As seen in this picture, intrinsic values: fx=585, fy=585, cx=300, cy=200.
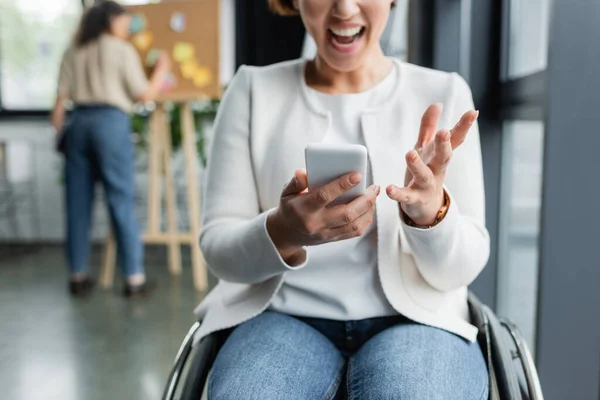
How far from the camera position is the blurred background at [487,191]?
95 centimetres

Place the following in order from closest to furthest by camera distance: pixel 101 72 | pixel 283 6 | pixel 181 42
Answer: pixel 283 6
pixel 101 72
pixel 181 42

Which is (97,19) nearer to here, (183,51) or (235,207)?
(183,51)

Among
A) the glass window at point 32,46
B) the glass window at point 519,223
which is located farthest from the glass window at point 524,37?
the glass window at point 32,46

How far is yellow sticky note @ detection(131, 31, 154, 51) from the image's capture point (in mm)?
3115

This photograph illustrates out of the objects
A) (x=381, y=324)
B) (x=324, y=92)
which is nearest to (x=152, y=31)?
(x=324, y=92)

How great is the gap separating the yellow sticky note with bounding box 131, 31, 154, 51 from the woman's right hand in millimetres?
2588

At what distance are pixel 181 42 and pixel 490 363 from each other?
8.70 ft

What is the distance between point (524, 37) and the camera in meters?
1.59

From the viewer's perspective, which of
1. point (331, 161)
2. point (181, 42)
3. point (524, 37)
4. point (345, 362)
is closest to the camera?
point (331, 161)

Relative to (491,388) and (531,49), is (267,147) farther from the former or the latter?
(531,49)

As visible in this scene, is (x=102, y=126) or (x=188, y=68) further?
(x=188, y=68)

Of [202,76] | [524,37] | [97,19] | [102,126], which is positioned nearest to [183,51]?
[202,76]

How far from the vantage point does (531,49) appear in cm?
152

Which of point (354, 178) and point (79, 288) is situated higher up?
point (354, 178)
